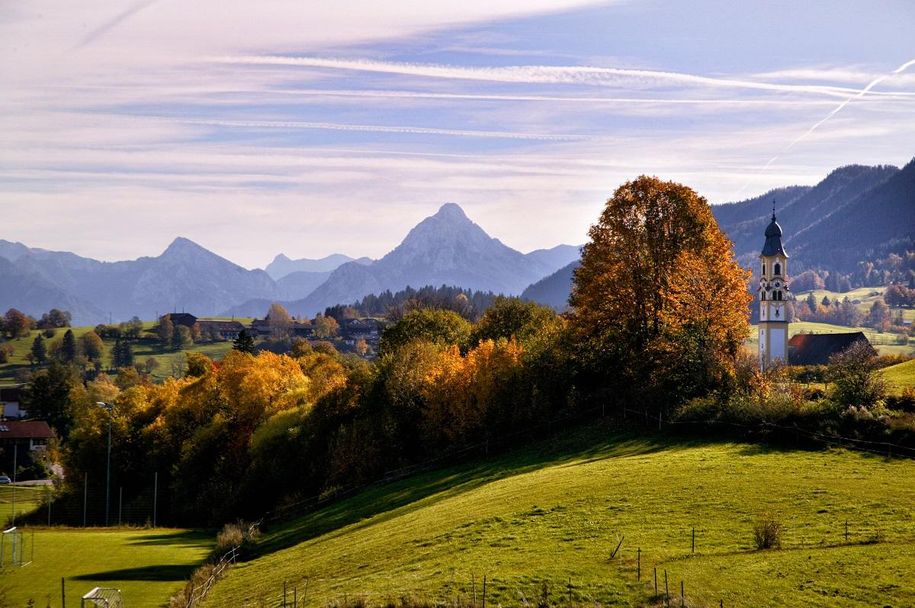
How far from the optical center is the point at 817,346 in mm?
147250

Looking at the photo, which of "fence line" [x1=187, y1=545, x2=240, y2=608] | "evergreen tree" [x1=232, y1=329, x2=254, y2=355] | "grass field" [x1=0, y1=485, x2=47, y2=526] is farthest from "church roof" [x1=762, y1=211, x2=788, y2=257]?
"fence line" [x1=187, y1=545, x2=240, y2=608]

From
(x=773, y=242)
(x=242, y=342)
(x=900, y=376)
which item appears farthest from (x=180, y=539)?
(x=773, y=242)

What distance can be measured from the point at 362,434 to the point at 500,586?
147ft

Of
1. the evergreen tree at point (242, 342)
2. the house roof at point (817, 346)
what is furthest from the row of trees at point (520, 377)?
the house roof at point (817, 346)

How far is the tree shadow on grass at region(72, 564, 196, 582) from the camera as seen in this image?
50125mm

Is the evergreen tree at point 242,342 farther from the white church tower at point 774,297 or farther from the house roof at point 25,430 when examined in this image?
the white church tower at point 774,297

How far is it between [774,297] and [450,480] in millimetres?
95651

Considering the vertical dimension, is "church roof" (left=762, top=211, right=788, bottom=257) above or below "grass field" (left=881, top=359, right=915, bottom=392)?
above

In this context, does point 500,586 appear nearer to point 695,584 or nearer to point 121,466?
point 695,584

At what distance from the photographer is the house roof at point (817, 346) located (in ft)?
468

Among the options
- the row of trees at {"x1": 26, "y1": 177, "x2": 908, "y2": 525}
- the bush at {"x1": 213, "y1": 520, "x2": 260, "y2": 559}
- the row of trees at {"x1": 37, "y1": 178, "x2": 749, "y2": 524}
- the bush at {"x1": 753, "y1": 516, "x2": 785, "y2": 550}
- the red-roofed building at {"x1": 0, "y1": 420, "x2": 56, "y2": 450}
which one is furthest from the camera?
the red-roofed building at {"x1": 0, "y1": 420, "x2": 56, "y2": 450}

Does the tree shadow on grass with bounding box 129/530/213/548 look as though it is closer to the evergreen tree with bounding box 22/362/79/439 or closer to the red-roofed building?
the red-roofed building

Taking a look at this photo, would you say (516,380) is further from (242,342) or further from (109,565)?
(242,342)

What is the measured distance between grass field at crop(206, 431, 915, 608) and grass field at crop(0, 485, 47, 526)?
156 feet
